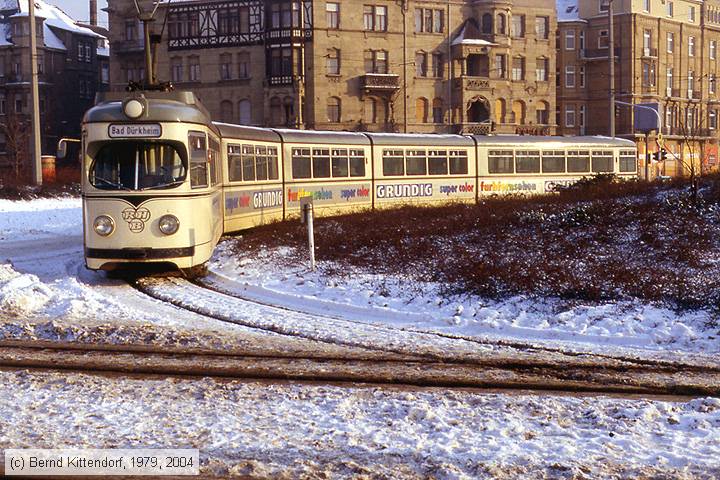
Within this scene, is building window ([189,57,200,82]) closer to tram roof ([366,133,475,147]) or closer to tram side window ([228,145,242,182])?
tram roof ([366,133,475,147])

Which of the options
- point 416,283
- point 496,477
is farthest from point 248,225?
point 496,477

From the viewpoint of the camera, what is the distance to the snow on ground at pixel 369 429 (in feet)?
21.6

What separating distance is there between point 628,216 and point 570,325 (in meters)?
9.27

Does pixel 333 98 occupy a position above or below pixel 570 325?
above

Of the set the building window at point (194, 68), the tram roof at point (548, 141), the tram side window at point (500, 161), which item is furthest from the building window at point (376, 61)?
the tram side window at point (500, 161)

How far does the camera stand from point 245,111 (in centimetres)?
7081

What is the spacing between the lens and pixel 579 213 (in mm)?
21047

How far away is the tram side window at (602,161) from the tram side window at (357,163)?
12221mm

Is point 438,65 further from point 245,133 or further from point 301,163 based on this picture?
point 245,133

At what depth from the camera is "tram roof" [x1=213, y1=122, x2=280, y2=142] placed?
2222cm

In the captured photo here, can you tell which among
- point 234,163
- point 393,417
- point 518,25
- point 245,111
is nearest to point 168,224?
point 234,163

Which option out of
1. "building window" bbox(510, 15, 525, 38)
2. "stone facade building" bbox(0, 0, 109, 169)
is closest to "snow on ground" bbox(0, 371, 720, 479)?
"building window" bbox(510, 15, 525, 38)

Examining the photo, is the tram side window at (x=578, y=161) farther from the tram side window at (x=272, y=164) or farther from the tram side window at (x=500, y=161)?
the tram side window at (x=272, y=164)

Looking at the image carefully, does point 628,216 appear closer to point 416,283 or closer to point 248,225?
point 416,283
